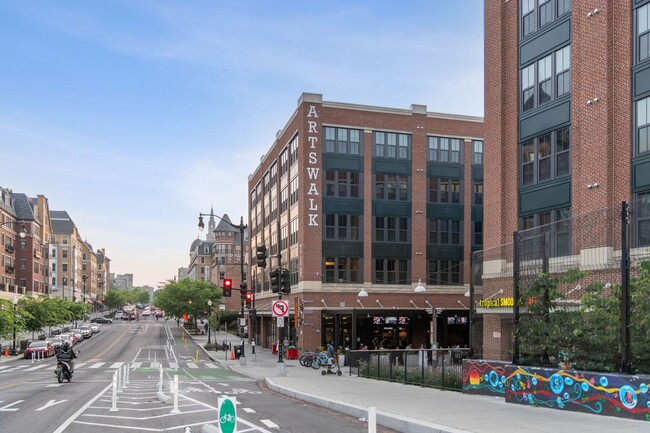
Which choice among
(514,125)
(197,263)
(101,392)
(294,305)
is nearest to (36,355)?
(294,305)

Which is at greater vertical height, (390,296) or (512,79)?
(512,79)

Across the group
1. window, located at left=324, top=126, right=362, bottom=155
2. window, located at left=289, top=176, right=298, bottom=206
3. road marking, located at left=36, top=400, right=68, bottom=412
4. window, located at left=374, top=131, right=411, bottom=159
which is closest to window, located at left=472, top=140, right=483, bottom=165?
window, located at left=374, top=131, right=411, bottom=159

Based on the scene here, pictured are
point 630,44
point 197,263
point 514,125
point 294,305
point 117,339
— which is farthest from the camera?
point 197,263

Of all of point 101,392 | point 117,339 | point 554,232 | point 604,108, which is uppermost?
point 604,108

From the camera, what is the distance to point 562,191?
96.7ft

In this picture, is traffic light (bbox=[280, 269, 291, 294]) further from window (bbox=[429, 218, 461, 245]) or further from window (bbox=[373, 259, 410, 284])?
window (bbox=[429, 218, 461, 245])

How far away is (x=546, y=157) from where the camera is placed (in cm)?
3083

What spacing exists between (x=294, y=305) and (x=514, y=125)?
25.3 m

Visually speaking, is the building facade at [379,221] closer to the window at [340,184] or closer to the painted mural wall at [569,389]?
the window at [340,184]

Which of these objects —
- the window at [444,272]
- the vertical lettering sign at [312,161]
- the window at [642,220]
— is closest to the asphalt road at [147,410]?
the window at [642,220]

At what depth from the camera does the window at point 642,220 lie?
1341cm

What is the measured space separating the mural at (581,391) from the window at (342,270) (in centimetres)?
3565

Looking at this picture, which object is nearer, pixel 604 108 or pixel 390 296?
pixel 604 108

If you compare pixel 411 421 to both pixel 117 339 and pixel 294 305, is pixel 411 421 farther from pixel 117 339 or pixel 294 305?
pixel 117 339
